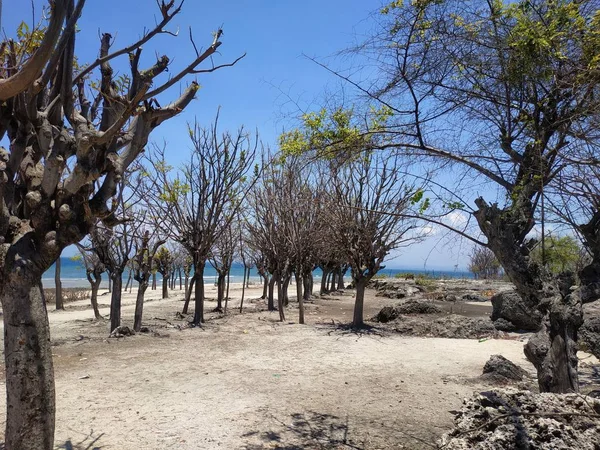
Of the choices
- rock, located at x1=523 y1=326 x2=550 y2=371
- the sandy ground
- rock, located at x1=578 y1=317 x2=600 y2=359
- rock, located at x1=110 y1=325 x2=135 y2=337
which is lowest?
the sandy ground

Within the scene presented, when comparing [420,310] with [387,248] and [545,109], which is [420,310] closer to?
[387,248]

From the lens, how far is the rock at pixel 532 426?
3.59 m

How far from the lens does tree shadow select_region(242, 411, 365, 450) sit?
489cm

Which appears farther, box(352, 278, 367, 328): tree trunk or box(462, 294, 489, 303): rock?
box(462, 294, 489, 303): rock

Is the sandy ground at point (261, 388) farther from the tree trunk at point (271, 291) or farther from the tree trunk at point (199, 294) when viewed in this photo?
the tree trunk at point (271, 291)

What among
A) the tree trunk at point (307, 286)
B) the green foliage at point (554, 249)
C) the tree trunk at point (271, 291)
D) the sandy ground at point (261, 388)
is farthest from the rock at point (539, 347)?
the tree trunk at point (307, 286)

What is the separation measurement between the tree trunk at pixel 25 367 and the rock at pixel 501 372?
6.70 metres

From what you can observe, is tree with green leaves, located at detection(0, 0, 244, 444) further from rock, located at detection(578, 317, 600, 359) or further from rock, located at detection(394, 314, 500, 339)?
rock, located at detection(394, 314, 500, 339)

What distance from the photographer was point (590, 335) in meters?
9.45

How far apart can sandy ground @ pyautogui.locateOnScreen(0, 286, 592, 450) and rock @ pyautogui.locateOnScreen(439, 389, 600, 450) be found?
1152 millimetres

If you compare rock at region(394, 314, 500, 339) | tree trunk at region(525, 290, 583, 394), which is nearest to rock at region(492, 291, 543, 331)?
rock at region(394, 314, 500, 339)

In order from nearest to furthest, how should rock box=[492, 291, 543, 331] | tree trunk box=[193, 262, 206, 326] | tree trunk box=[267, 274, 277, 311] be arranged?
rock box=[492, 291, 543, 331] < tree trunk box=[193, 262, 206, 326] < tree trunk box=[267, 274, 277, 311]

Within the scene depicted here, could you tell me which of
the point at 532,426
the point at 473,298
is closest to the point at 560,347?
the point at 532,426

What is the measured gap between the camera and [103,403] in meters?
6.30
